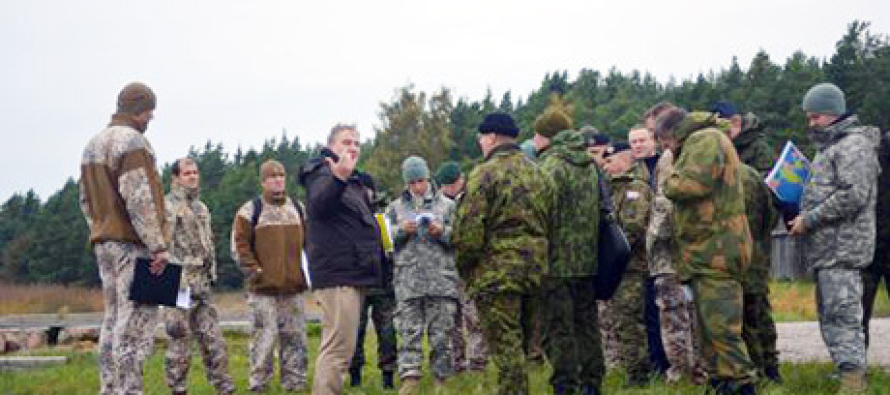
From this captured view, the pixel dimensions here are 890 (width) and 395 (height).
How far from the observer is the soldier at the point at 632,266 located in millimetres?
7367

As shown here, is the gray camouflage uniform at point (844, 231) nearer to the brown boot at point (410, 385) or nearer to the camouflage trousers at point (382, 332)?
the brown boot at point (410, 385)

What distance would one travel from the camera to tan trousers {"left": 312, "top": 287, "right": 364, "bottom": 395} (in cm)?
634

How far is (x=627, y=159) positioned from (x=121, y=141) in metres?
4.37

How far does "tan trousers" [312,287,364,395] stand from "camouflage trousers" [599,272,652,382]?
7.78 feet

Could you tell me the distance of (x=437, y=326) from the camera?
820 cm

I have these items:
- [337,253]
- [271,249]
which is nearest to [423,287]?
[271,249]

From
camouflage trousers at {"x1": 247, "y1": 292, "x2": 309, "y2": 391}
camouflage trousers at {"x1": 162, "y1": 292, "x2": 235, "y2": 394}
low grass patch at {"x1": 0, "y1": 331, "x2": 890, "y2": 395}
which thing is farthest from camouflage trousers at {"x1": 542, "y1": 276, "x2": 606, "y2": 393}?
camouflage trousers at {"x1": 162, "y1": 292, "x2": 235, "y2": 394}

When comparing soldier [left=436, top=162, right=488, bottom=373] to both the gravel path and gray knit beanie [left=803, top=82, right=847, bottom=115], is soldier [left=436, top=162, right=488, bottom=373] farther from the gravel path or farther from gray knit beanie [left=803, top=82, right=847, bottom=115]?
gray knit beanie [left=803, top=82, right=847, bottom=115]

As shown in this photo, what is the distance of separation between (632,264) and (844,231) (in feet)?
5.99

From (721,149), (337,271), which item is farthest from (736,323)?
(337,271)

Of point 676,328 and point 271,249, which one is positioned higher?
point 271,249

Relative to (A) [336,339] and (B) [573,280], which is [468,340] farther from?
(A) [336,339]

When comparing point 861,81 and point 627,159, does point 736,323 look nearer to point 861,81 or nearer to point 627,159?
point 627,159

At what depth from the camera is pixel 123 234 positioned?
6.26 meters
